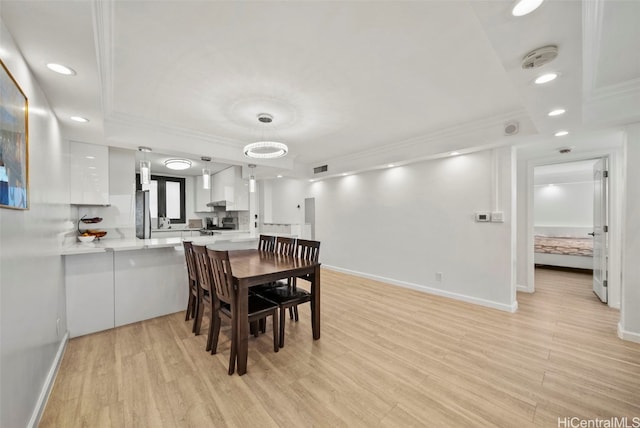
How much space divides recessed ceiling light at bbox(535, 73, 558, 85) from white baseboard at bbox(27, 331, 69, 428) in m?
→ 3.94

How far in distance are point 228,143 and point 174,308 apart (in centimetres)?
256

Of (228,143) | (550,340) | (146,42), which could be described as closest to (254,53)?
(146,42)

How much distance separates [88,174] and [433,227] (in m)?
5.02

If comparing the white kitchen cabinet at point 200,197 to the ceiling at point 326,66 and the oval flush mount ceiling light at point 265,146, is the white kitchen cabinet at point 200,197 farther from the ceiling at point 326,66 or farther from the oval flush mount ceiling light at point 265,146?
the oval flush mount ceiling light at point 265,146

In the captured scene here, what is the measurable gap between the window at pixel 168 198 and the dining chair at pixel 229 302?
5.14 meters

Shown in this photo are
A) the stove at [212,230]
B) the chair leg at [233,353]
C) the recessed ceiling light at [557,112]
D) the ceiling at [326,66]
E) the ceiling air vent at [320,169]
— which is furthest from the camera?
the stove at [212,230]

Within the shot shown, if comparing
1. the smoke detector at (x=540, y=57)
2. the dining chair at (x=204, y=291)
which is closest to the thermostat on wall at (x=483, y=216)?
the smoke detector at (x=540, y=57)

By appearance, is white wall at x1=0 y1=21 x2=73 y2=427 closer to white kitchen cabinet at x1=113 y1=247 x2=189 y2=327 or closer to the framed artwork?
the framed artwork

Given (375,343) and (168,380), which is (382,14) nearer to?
(375,343)

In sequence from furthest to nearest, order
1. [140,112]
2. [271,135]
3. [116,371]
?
[271,135] < [140,112] < [116,371]

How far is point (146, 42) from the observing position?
1.77m

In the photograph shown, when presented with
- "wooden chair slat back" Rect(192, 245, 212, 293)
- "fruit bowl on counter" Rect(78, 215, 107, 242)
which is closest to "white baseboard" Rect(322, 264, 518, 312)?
"wooden chair slat back" Rect(192, 245, 212, 293)

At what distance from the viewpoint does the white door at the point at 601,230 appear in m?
3.61

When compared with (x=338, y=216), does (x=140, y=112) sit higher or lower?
higher
